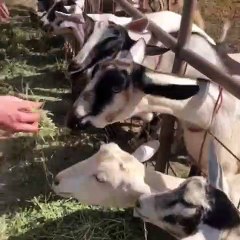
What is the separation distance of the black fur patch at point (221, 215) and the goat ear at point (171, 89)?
53cm

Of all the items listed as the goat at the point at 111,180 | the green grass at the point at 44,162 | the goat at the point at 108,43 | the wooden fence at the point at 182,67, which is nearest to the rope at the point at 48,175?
the green grass at the point at 44,162

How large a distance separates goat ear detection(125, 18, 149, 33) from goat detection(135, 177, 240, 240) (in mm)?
1247

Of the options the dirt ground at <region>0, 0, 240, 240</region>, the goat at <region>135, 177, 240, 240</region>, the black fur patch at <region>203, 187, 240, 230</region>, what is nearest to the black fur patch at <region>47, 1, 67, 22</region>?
the dirt ground at <region>0, 0, 240, 240</region>

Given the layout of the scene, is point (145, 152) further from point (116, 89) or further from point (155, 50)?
point (155, 50)

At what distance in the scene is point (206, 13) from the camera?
6.45 m

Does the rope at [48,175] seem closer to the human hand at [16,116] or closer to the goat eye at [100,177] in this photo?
the goat eye at [100,177]

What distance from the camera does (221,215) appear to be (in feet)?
6.97

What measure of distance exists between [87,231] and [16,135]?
1.09 meters

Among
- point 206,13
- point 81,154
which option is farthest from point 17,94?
point 206,13

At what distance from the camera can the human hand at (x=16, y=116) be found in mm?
2289

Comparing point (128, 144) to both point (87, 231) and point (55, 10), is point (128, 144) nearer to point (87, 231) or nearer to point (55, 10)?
point (87, 231)

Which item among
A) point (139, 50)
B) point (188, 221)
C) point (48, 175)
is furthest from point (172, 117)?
point (48, 175)

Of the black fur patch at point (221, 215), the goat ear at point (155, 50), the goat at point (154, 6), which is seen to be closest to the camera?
the black fur patch at point (221, 215)

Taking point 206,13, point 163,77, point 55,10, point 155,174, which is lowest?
point 206,13
